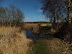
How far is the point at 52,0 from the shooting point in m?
10.5

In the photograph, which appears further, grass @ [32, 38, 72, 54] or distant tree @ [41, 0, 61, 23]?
distant tree @ [41, 0, 61, 23]

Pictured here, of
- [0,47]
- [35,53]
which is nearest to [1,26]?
[0,47]

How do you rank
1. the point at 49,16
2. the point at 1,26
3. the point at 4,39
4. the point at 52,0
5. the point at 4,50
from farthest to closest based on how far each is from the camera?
the point at 49,16
the point at 52,0
the point at 1,26
the point at 4,39
the point at 4,50

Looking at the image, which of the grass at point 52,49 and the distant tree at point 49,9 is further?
the distant tree at point 49,9

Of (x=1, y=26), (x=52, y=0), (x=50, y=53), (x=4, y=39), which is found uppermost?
(x=52, y=0)

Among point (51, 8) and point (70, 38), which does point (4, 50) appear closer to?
point (70, 38)

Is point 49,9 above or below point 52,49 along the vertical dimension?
above

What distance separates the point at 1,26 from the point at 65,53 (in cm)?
455

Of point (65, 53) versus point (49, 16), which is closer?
point (65, 53)

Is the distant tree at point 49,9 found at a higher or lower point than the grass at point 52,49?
higher

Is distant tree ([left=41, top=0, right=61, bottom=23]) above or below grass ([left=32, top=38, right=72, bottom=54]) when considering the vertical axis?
above

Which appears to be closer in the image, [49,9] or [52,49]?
[52,49]

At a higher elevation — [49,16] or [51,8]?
[51,8]

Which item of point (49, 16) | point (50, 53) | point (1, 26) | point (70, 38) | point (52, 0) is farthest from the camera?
point (49, 16)
